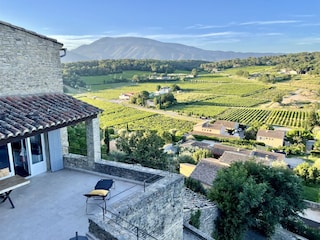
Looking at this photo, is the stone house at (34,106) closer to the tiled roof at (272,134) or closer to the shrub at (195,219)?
the shrub at (195,219)

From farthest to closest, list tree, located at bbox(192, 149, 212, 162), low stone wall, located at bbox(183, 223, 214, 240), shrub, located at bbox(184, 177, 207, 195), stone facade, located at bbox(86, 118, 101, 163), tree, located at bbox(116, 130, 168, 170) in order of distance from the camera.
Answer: tree, located at bbox(192, 149, 212, 162)
tree, located at bbox(116, 130, 168, 170)
shrub, located at bbox(184, 177, 207, 195)
low stone wall, located at bbox(183, 223, 214, 240)
stone facade, located at bbox(86, 118, 101, 163)

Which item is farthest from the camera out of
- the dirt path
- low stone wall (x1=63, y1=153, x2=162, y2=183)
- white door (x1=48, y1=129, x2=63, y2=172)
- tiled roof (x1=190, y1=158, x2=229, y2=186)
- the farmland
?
the dirt path

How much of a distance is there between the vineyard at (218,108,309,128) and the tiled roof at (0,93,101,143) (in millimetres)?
67165

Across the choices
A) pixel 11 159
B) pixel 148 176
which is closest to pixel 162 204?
pixel 148 176

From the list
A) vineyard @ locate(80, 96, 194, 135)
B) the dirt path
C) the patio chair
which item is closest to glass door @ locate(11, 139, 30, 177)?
the patio chair

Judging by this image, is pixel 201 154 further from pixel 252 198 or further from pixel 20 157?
pixel 20 157

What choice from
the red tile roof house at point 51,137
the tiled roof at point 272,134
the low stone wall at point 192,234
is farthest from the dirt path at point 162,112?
the red tile roof house at point 51,137

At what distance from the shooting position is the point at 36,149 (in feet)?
29.7

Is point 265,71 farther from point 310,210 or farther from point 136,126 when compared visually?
point 310,210

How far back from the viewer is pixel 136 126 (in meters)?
63.6

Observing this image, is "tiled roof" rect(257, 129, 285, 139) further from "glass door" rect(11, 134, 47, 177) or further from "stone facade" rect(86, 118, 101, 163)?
"glass door" rect(11, 134, 47, 177)

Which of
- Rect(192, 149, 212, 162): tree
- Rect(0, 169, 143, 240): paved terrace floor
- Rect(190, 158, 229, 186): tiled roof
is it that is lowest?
Rect(192, 149, 212, 162): tree

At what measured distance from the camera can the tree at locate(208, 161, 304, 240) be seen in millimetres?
12906

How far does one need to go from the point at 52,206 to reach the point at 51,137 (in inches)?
116
